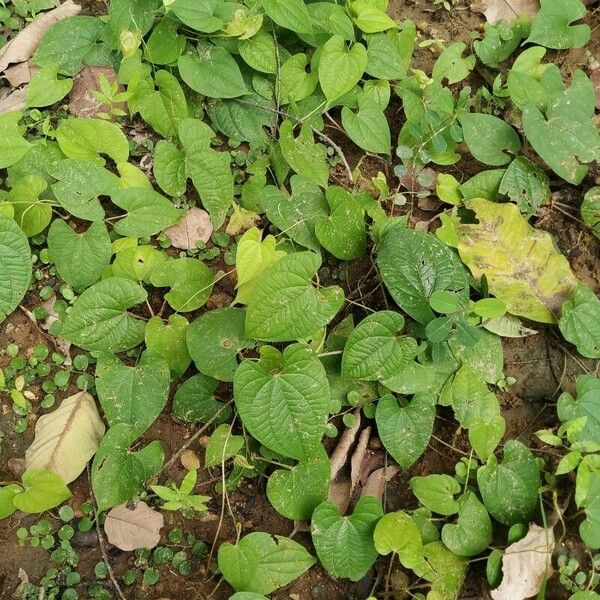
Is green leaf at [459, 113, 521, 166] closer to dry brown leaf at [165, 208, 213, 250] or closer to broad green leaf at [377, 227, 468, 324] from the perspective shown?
broad green leaf at [377, 227, 468, 324]

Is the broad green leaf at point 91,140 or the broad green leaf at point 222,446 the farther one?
the broad green leaf at point 91,140

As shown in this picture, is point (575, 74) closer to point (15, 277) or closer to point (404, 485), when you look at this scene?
point (404, 485)

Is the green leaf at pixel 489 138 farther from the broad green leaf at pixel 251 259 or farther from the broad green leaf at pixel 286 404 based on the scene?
the broad green leaf at pixel 286 404

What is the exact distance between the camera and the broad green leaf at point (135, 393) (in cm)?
196

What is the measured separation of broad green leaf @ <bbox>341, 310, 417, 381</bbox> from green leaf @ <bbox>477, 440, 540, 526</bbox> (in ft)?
1.52

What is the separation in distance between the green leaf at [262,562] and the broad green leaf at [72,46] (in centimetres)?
184

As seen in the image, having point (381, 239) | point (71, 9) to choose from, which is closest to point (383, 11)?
point (381, 239)

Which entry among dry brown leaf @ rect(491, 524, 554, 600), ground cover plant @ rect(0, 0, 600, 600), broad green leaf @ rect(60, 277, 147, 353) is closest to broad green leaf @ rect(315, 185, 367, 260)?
ground cover plant @ rect(0, 0, 600, 600)

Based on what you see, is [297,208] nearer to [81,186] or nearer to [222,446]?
[81,186]

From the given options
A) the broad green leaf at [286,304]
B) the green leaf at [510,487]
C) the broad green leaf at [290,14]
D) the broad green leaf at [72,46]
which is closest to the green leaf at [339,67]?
the broad green leaf at [290,14]

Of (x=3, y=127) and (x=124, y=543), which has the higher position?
(x=3, y=127)

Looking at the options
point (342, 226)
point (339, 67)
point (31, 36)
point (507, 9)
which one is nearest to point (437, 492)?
point (342, 226)

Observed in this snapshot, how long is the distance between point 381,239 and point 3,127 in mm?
1401

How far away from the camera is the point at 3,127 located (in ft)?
7.06
